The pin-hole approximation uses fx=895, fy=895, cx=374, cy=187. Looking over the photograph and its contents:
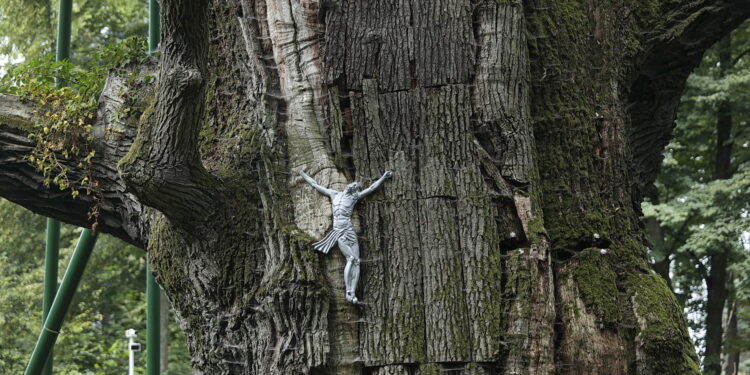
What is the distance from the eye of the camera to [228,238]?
404 cm

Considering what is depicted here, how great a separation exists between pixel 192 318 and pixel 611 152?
2.11 metres

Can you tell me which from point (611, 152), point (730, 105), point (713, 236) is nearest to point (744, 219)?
point (713, 236)

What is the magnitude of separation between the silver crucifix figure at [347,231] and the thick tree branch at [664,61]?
169 centimetres

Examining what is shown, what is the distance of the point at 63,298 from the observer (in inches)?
239

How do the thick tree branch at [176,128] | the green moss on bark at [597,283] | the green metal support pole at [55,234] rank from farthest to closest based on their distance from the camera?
the green metal support pole at [55,234]
the green moss on bark at [597,283]
the thick tree branch at [176,128]

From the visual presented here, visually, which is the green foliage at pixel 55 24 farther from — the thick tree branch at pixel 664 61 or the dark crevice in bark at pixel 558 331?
the dark crevice in bark at pixel 558 331

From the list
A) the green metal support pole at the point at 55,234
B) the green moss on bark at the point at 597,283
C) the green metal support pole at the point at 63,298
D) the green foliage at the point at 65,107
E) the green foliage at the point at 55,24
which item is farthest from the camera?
the green foliage at the point at 55,24

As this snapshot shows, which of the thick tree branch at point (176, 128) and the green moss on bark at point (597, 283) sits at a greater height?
the thick tree branch at point (176, 128)

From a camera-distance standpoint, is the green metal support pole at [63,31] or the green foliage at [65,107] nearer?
the green foliage at [65,107]

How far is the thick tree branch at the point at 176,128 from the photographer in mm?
3605

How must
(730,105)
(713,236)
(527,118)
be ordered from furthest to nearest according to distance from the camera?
(730,105), (713,236), (527,118)

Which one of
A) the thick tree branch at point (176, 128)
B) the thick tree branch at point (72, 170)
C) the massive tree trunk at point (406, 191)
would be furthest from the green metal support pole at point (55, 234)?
the thick tree branch at point (176, 128)

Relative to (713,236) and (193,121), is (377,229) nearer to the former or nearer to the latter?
(193,121)

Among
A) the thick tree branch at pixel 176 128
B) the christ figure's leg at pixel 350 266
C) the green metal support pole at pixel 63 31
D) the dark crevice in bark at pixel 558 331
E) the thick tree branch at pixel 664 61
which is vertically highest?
the green metal support pole at pixel 63 31
